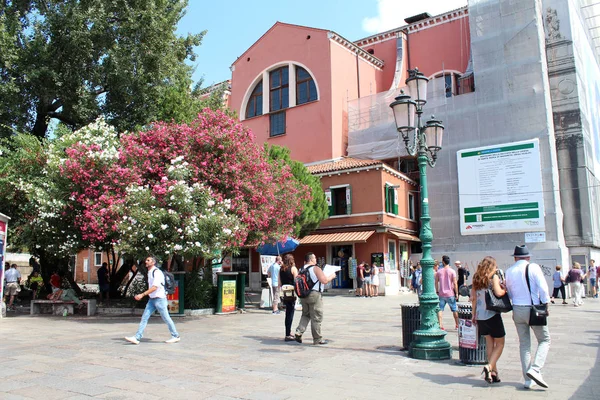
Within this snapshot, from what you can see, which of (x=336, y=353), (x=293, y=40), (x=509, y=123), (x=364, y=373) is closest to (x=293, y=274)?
(x=336, y=353)

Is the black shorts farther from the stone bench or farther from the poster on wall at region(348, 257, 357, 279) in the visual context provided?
the poster on wall at region(348, 257, 357, 279)

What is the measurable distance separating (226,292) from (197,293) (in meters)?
0.86

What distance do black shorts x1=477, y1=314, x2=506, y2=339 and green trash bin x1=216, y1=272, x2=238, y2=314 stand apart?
32.0 ft

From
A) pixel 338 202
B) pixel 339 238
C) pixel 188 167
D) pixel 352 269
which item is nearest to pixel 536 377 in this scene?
pixel 188 167

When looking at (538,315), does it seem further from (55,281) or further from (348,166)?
(348,166)

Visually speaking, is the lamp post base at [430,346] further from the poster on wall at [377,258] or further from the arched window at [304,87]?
the arched window at [304,87]

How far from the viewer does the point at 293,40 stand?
3180cm

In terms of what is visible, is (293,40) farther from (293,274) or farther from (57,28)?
(293,274)

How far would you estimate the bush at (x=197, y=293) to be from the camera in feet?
48.3

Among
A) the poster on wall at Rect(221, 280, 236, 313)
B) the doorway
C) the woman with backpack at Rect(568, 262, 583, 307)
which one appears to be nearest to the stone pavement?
Answer: the poster on wall at Rect(221, 280, 236, 313)

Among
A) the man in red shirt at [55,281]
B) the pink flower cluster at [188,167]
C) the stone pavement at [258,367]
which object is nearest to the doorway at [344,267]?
the pink flower cluster at [188,167]

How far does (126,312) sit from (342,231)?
13637 millimetres

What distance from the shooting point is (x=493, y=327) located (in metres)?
6.22

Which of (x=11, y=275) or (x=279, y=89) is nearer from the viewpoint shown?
(x=11, y=275)
